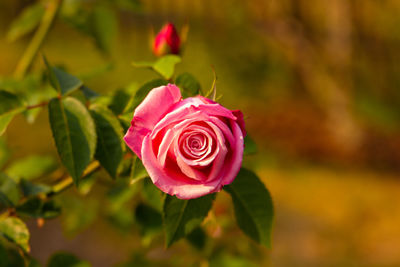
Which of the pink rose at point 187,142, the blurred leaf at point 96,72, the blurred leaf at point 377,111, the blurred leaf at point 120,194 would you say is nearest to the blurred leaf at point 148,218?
the blurred leaf at point 120,194

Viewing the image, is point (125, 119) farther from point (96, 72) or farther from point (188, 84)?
point (96, 72)

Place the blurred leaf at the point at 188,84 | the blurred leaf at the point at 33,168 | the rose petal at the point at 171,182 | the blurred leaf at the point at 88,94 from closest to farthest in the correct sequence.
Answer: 1. the rose petal at the point at 171,182
2. the blurred leaf at the point at 188,84
3. the blurred leaf at the point at 88,94
4. the blurred leaf at the point at 33,168

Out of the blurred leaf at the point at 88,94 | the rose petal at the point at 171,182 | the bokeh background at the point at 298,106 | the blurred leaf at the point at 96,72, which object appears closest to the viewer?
the rose petal at the point at 171,182

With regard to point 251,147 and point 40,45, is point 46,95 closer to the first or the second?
point 40,45

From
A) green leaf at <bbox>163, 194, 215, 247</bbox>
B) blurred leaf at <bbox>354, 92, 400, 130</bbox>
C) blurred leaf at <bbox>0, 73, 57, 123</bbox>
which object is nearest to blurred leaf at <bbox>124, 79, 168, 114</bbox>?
green leaf at <bbox>163, 194, 215, 247</bbox>

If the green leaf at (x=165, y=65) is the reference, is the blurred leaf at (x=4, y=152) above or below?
below

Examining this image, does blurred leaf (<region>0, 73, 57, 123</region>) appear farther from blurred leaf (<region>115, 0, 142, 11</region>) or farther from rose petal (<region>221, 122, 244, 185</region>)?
rose petal (<region>221, 122, 244, 185</region>)

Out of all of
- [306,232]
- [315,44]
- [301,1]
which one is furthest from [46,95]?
[301,1]

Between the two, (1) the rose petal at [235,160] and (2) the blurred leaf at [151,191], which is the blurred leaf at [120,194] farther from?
(1) the rose petal at [235,160]
